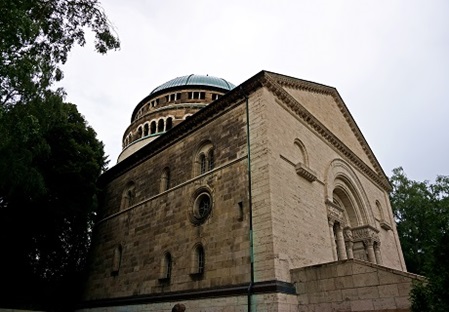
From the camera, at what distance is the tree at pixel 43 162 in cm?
918

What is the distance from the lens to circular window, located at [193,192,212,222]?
14.1m

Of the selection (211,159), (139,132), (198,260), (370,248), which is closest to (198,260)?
(198,260)

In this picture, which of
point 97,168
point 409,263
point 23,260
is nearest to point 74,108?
point 97,168

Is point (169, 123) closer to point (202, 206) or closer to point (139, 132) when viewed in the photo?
point (139, 132)

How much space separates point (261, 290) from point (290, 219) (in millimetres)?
2925

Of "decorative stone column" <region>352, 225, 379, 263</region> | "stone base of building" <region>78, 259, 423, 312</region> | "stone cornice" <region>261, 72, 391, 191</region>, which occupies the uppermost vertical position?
"stone cornice" <region>261, 72, 391, 191</region>

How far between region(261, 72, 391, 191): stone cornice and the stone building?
7 cm

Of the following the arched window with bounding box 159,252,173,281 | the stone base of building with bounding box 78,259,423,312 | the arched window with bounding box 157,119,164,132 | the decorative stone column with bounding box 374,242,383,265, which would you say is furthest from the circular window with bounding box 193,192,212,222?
the arched window with bounding box 157,119,164,132

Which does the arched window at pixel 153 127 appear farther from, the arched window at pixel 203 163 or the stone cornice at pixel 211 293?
the stone cornice at pixel 211 293

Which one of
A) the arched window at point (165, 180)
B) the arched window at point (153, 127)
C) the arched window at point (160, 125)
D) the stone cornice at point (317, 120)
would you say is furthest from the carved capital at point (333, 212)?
the arched window at point (153, 127)

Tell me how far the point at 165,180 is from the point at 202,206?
3.78 meters

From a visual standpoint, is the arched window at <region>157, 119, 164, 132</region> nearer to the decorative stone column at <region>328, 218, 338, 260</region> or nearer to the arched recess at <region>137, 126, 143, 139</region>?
the arched recess at <region>137, 126, 143, 139</region>

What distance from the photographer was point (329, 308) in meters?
10.4

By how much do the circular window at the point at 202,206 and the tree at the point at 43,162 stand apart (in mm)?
6281
